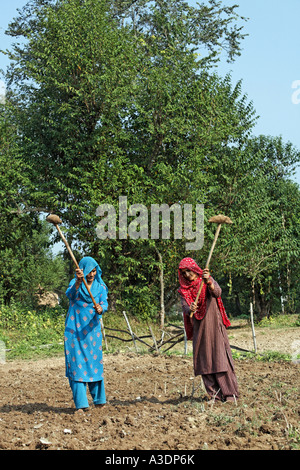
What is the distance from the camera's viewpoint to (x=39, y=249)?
81.1ft

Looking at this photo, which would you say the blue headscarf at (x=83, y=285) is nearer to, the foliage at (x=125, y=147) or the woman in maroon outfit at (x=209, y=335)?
the woman in maroon outfit at (x=209, y=335)

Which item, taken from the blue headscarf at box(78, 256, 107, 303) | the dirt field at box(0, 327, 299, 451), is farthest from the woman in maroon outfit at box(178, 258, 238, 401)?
the blue headscarf at box(78, 256, 107, 303)

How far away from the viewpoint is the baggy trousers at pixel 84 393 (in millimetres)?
6008

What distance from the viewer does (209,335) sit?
6133 mm

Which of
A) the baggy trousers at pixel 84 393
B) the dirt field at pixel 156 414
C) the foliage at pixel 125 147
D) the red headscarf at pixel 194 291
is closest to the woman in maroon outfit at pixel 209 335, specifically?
the red headscarf at pixel 194 291

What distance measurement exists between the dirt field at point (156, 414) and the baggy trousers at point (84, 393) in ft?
0.43

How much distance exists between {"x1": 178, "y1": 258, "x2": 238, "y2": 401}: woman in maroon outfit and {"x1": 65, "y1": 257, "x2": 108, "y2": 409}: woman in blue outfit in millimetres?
983

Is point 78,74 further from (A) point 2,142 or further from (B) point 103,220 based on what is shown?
(B) point 103,220

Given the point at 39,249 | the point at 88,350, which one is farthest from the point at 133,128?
the point at 88,350

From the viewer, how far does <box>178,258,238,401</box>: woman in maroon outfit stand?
19.8 feet

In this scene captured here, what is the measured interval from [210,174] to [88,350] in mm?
11554

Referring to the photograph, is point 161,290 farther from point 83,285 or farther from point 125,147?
point 83,285

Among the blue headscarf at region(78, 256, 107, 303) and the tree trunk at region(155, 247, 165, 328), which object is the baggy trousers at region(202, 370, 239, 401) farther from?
the tree trunk at region(155, 247, 165, 328)

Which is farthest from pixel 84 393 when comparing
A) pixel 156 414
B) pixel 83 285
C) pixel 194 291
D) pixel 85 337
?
pixel 194 291
